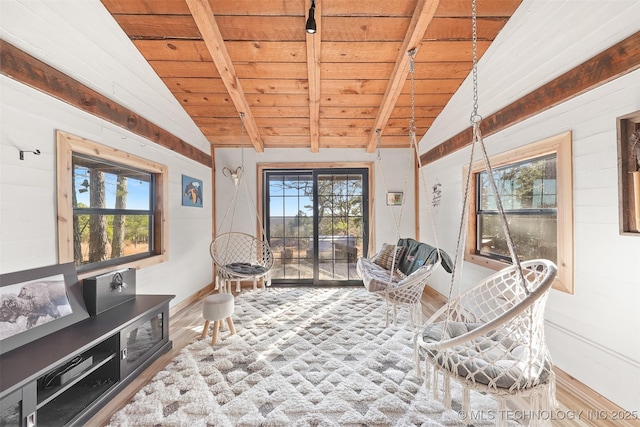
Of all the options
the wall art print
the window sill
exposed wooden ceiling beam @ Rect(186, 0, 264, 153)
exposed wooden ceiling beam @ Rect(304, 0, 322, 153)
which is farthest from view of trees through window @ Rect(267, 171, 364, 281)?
the wall art print

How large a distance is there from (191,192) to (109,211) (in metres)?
1.32

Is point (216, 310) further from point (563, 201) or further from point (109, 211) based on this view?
point (563, 201)

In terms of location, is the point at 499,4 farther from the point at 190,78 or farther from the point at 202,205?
the point at 202,205

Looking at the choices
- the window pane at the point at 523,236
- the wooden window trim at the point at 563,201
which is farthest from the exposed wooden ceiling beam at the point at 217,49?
the window pane at the point at 523,236

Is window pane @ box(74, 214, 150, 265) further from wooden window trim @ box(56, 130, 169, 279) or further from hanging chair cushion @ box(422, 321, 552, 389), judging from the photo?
hanging chair cushion @ box(422, 321, 552, 389)

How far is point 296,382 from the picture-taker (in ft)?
6.15

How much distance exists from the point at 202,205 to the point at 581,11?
14.2 ft

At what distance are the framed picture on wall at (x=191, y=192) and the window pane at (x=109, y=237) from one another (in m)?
0.66

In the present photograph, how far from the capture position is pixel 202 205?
3979mm

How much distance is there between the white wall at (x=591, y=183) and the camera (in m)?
1.48

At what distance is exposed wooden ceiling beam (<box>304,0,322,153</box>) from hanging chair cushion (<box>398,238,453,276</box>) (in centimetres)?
199

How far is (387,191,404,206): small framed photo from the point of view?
429cm

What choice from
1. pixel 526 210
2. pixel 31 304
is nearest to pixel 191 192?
pixel 31 304

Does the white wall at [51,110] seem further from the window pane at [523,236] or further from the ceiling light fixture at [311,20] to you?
the window pane at [523,236]
